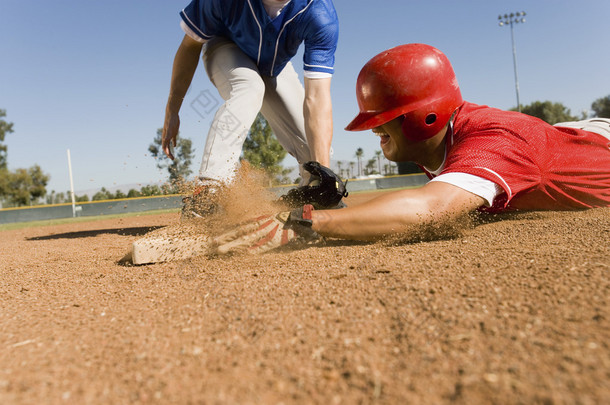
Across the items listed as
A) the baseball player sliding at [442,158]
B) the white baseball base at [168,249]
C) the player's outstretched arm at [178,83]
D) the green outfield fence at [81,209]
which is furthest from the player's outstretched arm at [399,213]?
the green outfield fence at [81,209]

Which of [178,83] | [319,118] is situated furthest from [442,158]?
[178,83]

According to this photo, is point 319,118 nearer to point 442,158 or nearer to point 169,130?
point 442,158

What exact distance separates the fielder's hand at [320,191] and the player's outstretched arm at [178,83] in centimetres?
129

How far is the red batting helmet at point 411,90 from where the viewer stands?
6.81ft

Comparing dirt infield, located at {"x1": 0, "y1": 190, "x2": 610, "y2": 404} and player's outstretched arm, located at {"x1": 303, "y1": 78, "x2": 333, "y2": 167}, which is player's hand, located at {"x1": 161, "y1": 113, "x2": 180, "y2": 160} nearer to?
player's outstretched arm, located at {"x1": 303, "y1": 78, "x2": 333, "y2": 167}

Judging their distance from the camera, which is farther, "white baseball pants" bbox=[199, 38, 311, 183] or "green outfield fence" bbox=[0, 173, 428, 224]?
"green outfield fence" bbox=[0, 173, 428, 224]

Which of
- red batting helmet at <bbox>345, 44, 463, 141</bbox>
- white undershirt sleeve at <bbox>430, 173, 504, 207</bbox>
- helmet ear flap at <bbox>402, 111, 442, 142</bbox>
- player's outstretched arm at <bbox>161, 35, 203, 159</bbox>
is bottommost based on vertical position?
white undershirt sleeve at <bbox>430, 173, 504, 207</bbox>

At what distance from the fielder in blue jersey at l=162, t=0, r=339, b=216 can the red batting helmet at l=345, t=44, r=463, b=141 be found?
23.6 inches

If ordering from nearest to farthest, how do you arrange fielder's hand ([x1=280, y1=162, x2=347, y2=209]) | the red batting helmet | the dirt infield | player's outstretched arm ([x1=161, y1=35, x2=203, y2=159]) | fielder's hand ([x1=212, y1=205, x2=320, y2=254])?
the dirt infield, fielder's hand ([x1=212, y1=205, x2=320, y2=254]), the red batting helmet, fielder's hand ([x1=280, y1=162, x2=347, y2=209]), player's outstretched arm ([x1=161, y1=35, x2=203, y2=159])

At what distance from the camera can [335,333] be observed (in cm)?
90

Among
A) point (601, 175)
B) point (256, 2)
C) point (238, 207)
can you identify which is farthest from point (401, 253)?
point (256, 2)

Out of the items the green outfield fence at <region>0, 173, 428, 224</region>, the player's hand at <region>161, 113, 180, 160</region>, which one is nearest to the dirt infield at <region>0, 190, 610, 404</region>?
the player's hand at <region>161, 113, 180, 160</region>

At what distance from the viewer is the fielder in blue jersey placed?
95.3 inches

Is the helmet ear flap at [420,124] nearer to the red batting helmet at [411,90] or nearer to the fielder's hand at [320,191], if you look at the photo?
the red batting helmet at [411,90]
